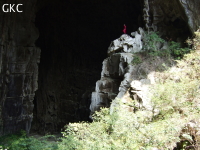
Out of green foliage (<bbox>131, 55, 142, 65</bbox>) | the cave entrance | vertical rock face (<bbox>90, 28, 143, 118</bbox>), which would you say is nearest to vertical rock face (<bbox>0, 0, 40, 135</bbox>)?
the cave entrance

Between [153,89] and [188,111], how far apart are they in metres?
1.27

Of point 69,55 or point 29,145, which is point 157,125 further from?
point 69,55

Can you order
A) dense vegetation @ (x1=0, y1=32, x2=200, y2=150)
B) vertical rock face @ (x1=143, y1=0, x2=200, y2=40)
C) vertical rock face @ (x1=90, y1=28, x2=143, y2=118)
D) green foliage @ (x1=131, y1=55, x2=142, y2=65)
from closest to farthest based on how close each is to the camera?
dense vegetation @ (x1=0, y1=32, x2=200, y2=150) → vertical rock face @ (x1=90, y1=28, x2=143, y2=118) → green foliage @ (x1=131, y1=55, x2=142, y2=65) → vertical rock face @ (x1=143, y1=0, x2=200, y2=40)

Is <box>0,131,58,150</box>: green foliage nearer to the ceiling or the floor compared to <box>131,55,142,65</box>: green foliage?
nearer to the floor

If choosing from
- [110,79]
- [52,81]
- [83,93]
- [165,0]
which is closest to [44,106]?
[52,81]

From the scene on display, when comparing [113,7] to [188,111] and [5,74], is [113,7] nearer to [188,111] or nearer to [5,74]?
[5,74]

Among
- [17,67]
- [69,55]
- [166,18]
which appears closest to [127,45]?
[166,18]

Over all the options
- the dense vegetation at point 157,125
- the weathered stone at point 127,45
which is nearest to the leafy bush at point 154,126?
the dense vegetation at point 157,125

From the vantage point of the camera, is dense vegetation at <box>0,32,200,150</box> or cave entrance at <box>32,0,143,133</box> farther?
cave entrance at <box>32,0,143,133</box>

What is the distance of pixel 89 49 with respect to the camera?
52.5 ft

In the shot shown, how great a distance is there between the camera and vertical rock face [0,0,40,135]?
36.4 ft

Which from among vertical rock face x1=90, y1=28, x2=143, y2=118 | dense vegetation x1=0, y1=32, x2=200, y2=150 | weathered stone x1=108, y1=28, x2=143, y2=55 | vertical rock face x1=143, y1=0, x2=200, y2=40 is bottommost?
dense vegetation x1=0, y1=32, x2=200, y2=150

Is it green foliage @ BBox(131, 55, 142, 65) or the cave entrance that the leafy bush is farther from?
the cave entrance

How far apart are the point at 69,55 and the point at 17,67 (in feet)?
15.5
